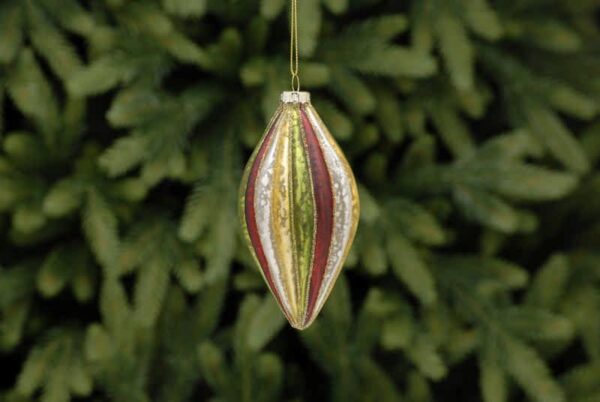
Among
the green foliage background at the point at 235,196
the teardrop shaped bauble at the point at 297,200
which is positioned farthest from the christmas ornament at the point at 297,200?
the green foliage background at the point at 235,196

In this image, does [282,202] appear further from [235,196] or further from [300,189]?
[235,196]

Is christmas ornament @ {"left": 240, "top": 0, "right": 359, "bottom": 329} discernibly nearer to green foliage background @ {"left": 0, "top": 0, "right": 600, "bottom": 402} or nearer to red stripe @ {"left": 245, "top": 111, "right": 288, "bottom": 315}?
red stripe @ {"left": 245, "top": 111, "right": 288, "bottom": 315}

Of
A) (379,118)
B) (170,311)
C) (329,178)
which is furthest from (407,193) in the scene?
(329,178)

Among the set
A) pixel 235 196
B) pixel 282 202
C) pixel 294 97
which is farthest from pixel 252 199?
pixel 235 196

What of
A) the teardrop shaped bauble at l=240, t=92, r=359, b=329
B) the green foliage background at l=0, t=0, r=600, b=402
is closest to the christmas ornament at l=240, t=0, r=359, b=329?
the teardrop shaped bauble at l=240, t=92, r=359, b=329

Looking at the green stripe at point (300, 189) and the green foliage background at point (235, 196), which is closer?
the green stripe at point (300, 189)

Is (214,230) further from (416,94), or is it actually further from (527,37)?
(527,37)

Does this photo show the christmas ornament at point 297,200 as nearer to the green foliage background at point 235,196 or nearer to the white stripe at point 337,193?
the white stripe at point 337,193

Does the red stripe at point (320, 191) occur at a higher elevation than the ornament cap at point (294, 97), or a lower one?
lower

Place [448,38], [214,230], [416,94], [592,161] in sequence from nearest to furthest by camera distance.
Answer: [214,230] → [448,38] → [416,94] → [592,161]
